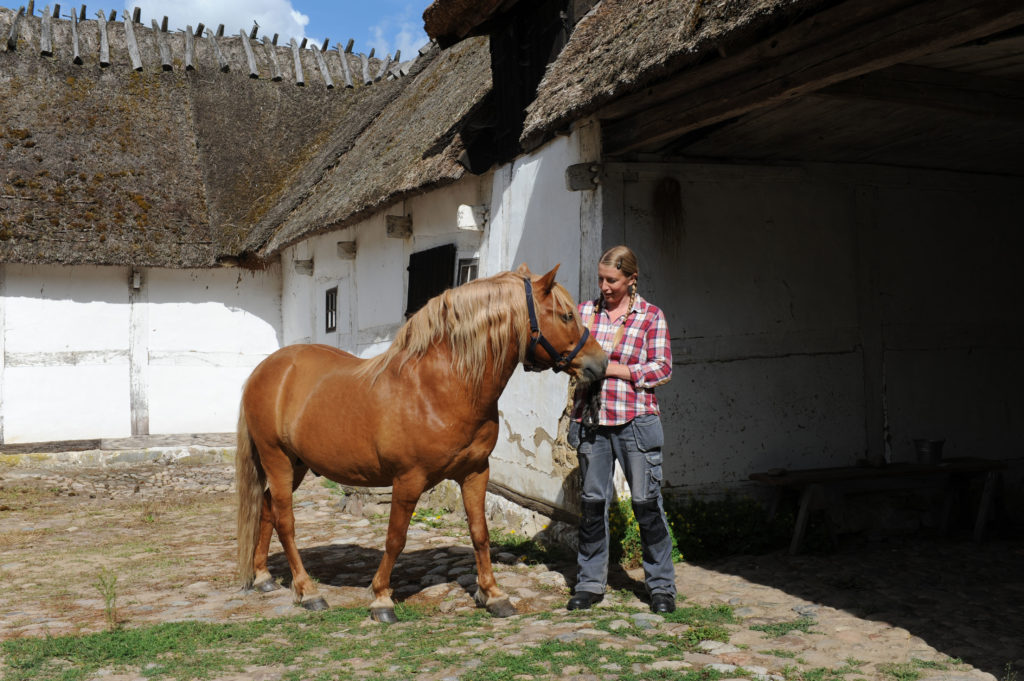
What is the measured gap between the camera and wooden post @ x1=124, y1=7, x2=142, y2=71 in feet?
43.1

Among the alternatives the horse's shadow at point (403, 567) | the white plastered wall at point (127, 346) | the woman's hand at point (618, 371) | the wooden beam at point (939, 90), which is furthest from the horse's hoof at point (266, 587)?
the white plastered wall at point (127, 346)

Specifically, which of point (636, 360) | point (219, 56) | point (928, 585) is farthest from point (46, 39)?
point (928, 585)

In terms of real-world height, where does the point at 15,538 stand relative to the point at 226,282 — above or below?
below

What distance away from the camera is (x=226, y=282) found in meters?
12.1

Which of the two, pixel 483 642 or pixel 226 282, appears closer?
pixel 483 642

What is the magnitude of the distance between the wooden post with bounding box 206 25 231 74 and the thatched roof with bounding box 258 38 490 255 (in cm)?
368

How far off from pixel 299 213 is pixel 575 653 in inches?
324

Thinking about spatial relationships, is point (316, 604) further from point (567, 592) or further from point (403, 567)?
point (567, 592)

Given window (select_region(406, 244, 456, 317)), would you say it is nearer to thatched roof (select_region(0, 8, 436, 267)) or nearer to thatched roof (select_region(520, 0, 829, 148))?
thatched roof (select_region(520, 0, 829, 148))

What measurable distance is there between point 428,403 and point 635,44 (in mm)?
2182

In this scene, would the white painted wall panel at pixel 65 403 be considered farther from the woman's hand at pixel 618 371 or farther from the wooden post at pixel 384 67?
the woman's hand at pixel 618 371

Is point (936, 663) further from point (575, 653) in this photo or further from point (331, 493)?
point (331, 493)

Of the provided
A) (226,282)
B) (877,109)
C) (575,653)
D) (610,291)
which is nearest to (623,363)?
(610,291)

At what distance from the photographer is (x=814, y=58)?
3680mm
